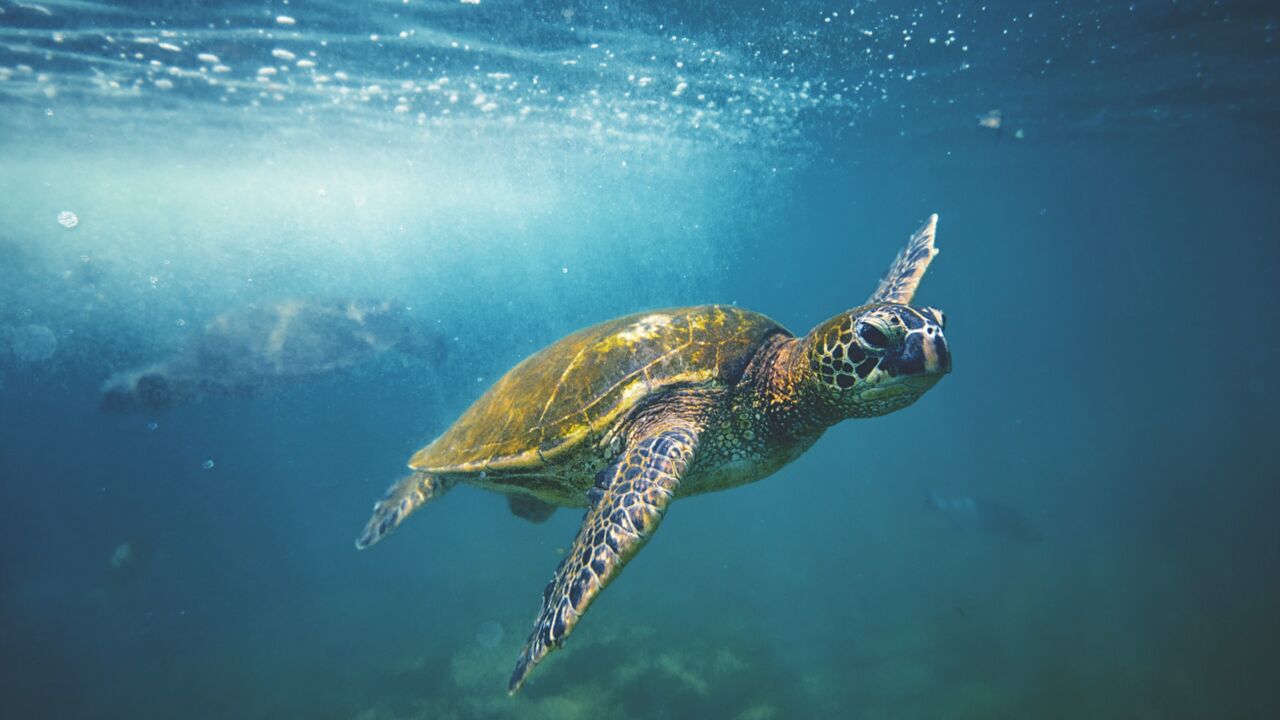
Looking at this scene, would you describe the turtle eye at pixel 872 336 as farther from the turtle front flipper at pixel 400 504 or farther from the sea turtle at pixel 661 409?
the turtle front flipper at pixel 400 504

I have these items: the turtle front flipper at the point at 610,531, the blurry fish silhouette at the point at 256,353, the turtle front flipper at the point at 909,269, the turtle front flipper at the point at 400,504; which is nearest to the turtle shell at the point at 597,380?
the turtle front flipper at the point at 610,531

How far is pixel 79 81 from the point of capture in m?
12.3

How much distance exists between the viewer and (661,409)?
3723 mm

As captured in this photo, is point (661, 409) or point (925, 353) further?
point (661, 409)

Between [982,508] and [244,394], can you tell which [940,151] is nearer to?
[982,508]

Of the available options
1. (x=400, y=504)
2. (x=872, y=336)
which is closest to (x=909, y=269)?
(x=872, y=336)

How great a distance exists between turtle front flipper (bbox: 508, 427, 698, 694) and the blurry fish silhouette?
15.2 meters

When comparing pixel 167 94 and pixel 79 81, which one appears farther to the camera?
pixel 167 94

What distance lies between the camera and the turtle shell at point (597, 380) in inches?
141

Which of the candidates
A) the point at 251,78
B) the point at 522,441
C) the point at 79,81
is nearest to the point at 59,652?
the point at 79,81

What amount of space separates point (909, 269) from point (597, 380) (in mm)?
3112

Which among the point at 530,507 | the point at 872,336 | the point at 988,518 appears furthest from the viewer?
the point at 988,518

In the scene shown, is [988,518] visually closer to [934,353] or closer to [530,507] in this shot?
[530,507]

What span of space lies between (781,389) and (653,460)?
115 centimetres
